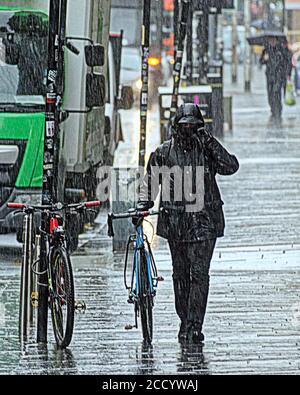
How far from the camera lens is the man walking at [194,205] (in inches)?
393

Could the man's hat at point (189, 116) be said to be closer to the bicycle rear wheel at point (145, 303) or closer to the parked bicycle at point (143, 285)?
the parked bicycle at point (143, 285)

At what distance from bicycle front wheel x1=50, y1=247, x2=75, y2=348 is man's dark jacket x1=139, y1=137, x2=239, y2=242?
0.83m

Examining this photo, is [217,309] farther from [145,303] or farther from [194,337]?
[145,303]

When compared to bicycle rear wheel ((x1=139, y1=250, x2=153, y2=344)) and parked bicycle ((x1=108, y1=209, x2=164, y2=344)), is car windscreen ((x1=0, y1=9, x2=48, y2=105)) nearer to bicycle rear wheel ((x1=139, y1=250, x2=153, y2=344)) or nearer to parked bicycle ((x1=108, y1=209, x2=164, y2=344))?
parked bicycle ((x1=108, y1=209, x2=164, y2=344))

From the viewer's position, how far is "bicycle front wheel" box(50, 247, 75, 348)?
9.70 m

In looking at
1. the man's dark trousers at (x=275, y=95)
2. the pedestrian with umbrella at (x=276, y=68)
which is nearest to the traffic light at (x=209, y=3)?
the pedestrian with umbrella at (x=276, y=68)

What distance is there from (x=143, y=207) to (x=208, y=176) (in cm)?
56

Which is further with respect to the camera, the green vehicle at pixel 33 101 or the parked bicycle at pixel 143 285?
the green vehicle at pixel 33 101

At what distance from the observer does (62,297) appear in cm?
995

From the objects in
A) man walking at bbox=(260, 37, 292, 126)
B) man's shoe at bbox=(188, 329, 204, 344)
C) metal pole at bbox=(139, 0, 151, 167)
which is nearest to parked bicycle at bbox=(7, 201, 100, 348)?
man's shoe at bbox=(188, 329, 204, 344)

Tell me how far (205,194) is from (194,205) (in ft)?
0.42

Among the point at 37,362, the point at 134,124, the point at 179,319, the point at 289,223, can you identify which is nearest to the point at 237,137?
the point at 134,124

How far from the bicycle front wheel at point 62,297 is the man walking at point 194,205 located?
0.77m
